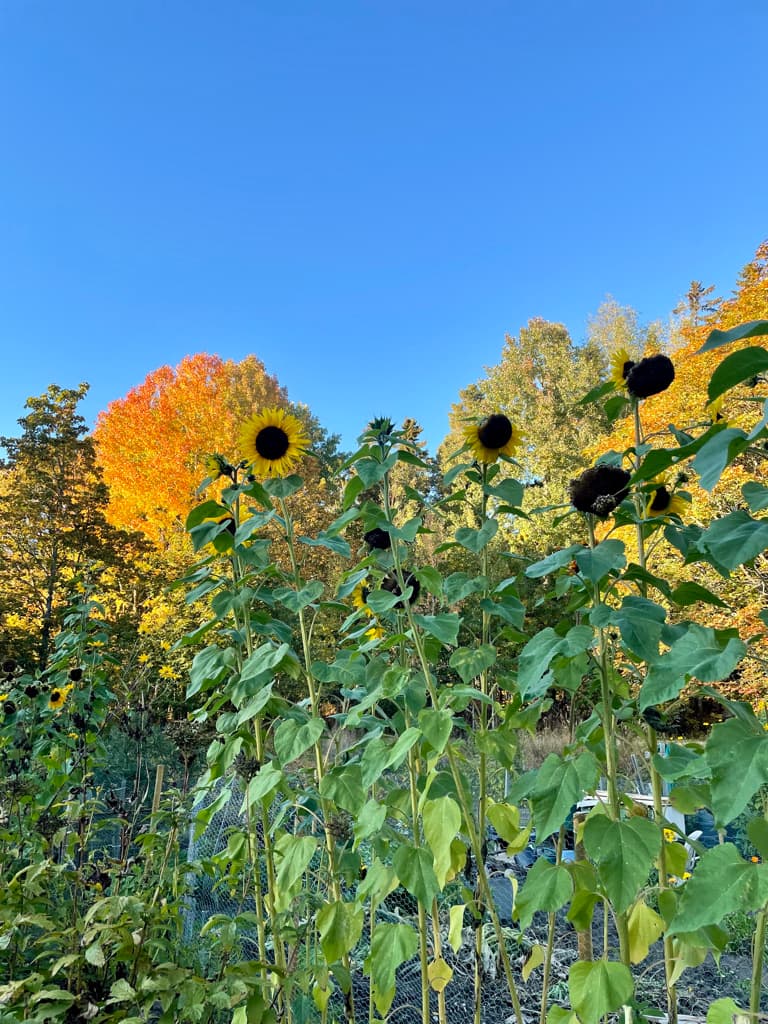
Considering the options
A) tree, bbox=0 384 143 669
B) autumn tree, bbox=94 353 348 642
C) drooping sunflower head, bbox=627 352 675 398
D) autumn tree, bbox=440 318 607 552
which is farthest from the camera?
autumn tree, bbox=440 318 607 552

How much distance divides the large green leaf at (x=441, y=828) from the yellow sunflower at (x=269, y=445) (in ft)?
3.00

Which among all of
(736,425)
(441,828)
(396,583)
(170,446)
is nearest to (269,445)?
(396,583)

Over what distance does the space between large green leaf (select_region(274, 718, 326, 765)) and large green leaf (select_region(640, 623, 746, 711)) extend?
629mm

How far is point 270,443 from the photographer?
5.28ft

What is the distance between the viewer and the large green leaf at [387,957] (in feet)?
3.42

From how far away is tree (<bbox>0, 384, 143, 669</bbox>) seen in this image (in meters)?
7.96

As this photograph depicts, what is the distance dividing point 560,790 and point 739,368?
23.9 inches

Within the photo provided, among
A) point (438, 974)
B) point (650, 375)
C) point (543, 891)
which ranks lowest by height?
point (438, 974)

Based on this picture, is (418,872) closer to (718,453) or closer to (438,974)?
(438,974)

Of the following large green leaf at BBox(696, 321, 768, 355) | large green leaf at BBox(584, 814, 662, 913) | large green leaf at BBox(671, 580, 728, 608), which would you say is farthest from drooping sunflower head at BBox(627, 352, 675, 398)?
large green leaf at BBox(584, 814, 662, 913)

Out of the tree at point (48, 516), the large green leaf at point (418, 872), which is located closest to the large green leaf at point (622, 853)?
the large green leaf at point (418, 872)

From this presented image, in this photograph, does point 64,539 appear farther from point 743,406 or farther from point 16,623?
point 743,406

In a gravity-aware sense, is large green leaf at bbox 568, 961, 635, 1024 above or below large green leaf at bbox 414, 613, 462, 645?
below

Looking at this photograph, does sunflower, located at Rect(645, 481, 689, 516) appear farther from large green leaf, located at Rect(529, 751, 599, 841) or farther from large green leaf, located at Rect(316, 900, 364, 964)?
large green leaf, located at Rect(316, 900, 364, 964)
